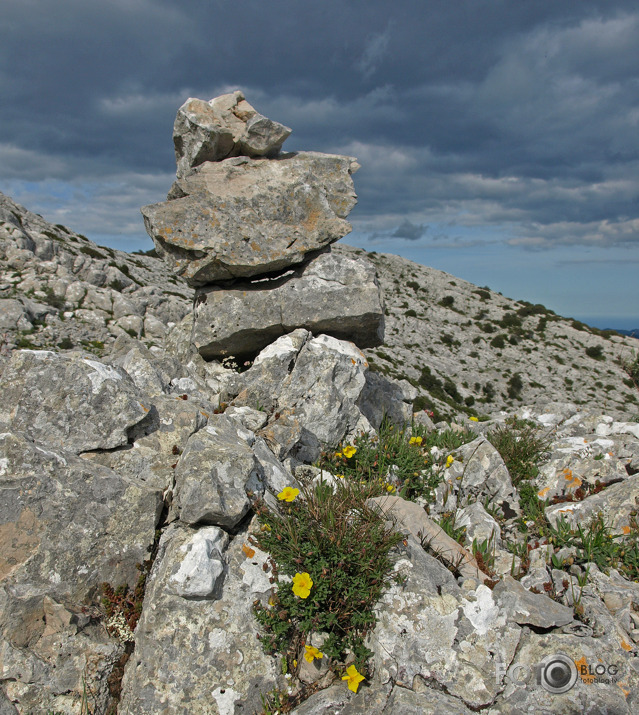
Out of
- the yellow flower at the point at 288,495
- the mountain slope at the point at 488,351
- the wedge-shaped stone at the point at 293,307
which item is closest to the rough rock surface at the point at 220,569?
the yellow flower at the point at 288,495

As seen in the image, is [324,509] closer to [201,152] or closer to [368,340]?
[368,340]

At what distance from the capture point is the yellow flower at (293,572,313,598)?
168 inches

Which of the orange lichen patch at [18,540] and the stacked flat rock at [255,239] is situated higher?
the stacked flat rock at [255,239]

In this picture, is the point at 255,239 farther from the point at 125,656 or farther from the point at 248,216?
the point at 125,656

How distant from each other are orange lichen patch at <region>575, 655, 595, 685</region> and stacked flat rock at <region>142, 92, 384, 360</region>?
21.6ft

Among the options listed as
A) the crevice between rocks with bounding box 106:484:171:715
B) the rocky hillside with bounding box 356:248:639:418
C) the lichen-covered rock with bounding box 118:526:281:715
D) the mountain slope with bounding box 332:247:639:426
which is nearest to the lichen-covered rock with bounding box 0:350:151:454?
the crevice between rocks with bounding box 106:484:171:715

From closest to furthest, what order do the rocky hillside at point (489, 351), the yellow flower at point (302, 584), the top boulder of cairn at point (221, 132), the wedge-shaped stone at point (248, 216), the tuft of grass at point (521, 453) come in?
the yellow flower at point (302, 584) < the tuft of grass at point (521, 453) < the wedge-shaped stone at point (248, 216) < the top boulder of cairn at point (221, 132) < the rocky hillside at point (489, 351)

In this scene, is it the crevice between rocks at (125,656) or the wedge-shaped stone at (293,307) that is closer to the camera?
the crevice between rocks at (125,656)

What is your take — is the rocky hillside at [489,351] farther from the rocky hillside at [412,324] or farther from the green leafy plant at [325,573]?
the green leafy plant at [325,573]

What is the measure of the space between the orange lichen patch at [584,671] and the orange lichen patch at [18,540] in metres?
5.43

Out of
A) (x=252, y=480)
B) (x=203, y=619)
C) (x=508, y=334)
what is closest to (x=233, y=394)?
(x=252, y=480)

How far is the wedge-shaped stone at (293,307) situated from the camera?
934 centimetres

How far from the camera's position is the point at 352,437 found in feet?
27.3

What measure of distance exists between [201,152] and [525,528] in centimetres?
988
